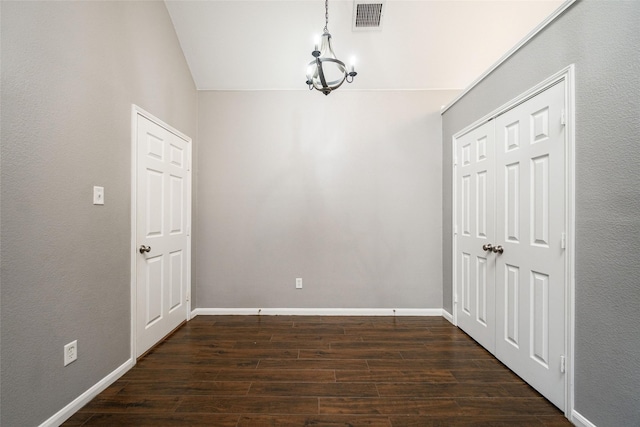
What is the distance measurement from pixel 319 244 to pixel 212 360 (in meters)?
1.62

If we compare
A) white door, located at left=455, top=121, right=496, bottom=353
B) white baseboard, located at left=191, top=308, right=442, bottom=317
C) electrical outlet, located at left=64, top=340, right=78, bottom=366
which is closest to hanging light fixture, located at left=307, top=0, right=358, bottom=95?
white door, located at left=455, top=121, right=496, bottom=353

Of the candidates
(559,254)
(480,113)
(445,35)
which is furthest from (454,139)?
(559,254)

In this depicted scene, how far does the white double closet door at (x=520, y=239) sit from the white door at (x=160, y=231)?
2980 mm

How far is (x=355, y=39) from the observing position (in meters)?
2.90

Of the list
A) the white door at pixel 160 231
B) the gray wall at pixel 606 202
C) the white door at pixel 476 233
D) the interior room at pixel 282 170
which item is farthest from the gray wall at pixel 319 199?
the gray wall at pixel 606 202

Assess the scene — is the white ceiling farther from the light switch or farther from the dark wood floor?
the dark wood floor

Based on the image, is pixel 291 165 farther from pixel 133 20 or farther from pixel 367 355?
pixel 367 355

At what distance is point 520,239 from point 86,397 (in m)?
3.15

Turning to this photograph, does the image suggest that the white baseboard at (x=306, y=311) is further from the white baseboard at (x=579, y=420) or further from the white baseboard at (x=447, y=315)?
the white baseboard at (x=579, y=420)

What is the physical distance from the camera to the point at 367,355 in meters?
2.37

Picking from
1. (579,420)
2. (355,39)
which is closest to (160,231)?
(355,39)

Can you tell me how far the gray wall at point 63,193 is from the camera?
1.37 metres

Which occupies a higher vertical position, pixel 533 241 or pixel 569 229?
pixel 569 229

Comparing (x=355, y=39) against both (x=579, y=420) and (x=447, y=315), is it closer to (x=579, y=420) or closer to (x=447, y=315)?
(x=447, y=315)
